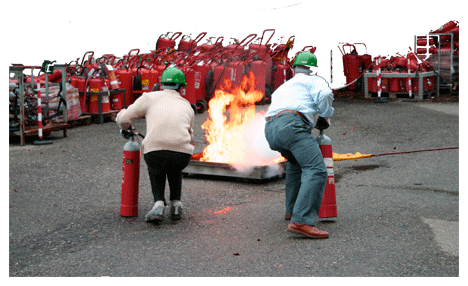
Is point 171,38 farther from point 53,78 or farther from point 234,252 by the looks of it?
point 234,252

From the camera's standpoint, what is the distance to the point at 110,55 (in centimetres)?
1822

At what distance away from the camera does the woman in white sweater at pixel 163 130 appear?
5.86m

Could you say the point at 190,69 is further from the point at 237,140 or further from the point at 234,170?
the point at 234,170

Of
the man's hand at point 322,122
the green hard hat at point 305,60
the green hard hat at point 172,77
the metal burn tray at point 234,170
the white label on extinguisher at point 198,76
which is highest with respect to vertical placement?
the white label on extinguisher at point 198,76

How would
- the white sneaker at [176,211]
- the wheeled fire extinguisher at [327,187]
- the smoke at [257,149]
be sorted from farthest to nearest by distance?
the smoke at [257,149] < the white sneaker at [176,211] < the wheeled fire extinguisher at [327,187]

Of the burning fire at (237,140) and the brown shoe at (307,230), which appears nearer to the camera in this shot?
the brown shoe at (307,230)

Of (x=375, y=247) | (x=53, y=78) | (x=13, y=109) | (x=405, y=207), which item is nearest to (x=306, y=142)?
(x=375, y=247)

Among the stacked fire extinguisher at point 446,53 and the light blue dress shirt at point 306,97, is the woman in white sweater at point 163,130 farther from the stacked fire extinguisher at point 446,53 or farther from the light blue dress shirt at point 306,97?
the stacked fire extinguisher at point 446,53

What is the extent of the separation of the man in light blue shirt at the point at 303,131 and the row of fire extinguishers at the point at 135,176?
24 centimetres

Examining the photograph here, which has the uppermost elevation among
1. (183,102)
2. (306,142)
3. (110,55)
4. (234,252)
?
(110,55)

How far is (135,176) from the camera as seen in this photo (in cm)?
624

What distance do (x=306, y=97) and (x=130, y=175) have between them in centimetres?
210

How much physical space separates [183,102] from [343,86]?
58.9 ft

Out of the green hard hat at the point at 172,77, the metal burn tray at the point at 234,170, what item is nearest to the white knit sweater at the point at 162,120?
the green hard hat at the point at 172,77
